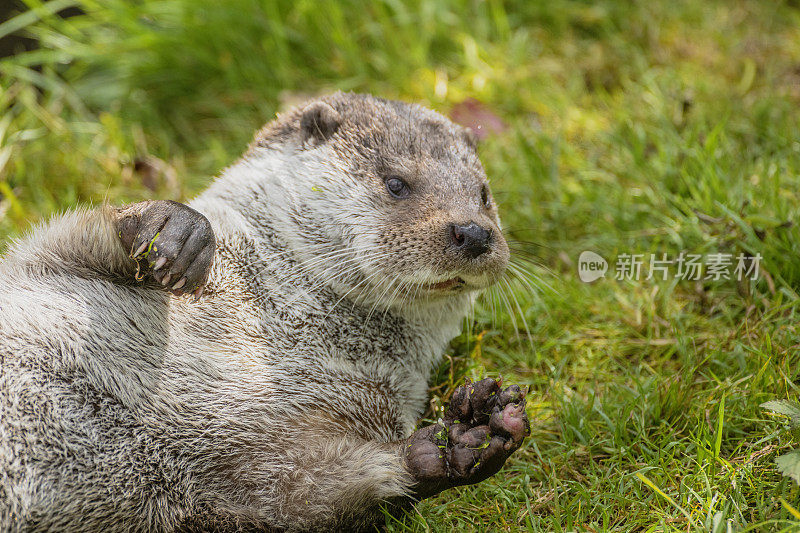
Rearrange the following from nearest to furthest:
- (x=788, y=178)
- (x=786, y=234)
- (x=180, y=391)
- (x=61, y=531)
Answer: (x=61, y=531) → (x=180, y=391) → (x=786, y=234) → (x=788, y=178)

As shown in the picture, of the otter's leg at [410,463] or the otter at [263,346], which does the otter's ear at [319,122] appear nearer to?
the otter at [263,346]

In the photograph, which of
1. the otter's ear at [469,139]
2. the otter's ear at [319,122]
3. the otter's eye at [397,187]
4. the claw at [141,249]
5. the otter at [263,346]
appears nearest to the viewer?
the otter at [263,346]

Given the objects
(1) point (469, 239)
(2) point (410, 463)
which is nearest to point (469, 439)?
(2) point (410, 463)

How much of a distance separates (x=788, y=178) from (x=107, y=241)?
3.64 m

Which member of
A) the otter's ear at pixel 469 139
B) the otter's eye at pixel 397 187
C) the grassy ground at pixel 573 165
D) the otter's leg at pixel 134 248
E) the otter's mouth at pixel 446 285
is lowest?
the grassy ground at pixel 573 165

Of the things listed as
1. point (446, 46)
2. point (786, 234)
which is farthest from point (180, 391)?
point (446, 46)

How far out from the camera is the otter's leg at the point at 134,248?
3.06 meters

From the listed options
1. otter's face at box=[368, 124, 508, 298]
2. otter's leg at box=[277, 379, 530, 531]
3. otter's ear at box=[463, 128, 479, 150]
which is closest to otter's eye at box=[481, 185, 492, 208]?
otter's face at box=[368, 124, 508, 298]

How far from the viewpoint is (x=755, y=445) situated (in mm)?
3137

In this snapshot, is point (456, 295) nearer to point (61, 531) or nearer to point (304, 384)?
point (304, 384)

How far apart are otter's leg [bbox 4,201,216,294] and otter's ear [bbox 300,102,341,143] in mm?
810

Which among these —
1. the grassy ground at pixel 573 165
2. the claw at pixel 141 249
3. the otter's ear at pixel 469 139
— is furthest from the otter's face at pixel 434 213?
the claw at pixel 141 249

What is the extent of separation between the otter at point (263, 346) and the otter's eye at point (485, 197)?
0.02 m

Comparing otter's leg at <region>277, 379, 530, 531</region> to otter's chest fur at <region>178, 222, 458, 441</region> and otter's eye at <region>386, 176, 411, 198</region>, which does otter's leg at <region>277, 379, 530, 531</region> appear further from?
otter's eye at <region>386, 176, 411, 198</region>
